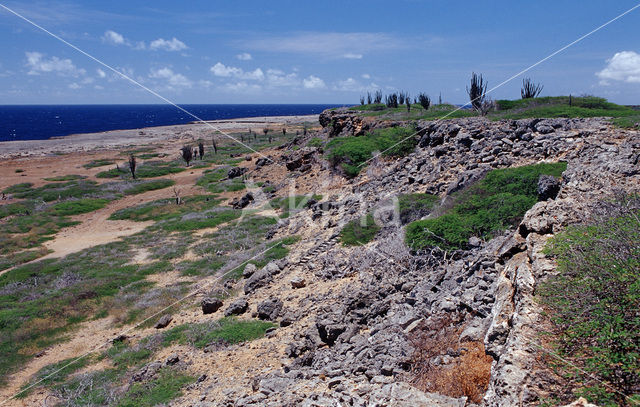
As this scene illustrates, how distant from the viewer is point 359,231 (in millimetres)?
11984

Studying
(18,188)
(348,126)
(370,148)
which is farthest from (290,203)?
(18,188)

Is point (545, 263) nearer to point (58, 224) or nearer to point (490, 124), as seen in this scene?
point (490, 124)

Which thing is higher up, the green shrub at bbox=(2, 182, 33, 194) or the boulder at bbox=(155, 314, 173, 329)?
the green shrub at bbox=(2, 182, 33, 194)

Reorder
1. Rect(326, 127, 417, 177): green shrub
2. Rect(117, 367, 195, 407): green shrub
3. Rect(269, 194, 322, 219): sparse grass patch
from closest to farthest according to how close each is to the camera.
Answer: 1. Rect(117, 367, 195, 407): green shrub
2. Rect(326, 127, 417, 177): green shrub
3. Rect(269, 194, 322, 219): sparse grass patch

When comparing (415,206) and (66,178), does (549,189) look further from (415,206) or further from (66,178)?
(66,178)

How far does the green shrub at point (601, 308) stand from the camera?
3168 mm

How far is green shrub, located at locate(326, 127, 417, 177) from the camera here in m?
18.7

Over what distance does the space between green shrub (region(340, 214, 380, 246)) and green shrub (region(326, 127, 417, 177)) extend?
6559 millimetres

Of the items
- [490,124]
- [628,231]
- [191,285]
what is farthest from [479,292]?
[490,124]

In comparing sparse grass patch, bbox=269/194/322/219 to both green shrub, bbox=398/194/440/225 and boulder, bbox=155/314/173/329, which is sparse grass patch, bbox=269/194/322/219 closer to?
green shrub, bbox=398/194/440/225

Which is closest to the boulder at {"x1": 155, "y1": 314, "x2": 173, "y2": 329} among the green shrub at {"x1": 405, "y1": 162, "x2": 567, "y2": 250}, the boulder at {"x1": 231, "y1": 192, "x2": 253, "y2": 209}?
the green shrub at {"x1": 405, "y1": 162, "x2": 567, "y2": 250}

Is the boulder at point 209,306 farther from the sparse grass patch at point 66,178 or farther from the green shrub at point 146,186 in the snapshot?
the sparse grass patch at point 66,178

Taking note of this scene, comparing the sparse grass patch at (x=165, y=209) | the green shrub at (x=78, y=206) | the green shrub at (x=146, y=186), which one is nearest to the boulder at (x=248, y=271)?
the sparse grass patch at (x=165, y=209)

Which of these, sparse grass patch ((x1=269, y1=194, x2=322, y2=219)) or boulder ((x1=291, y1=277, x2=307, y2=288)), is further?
sparse grass patch ((x1=269, y1=194, x2=322, y2=219))
